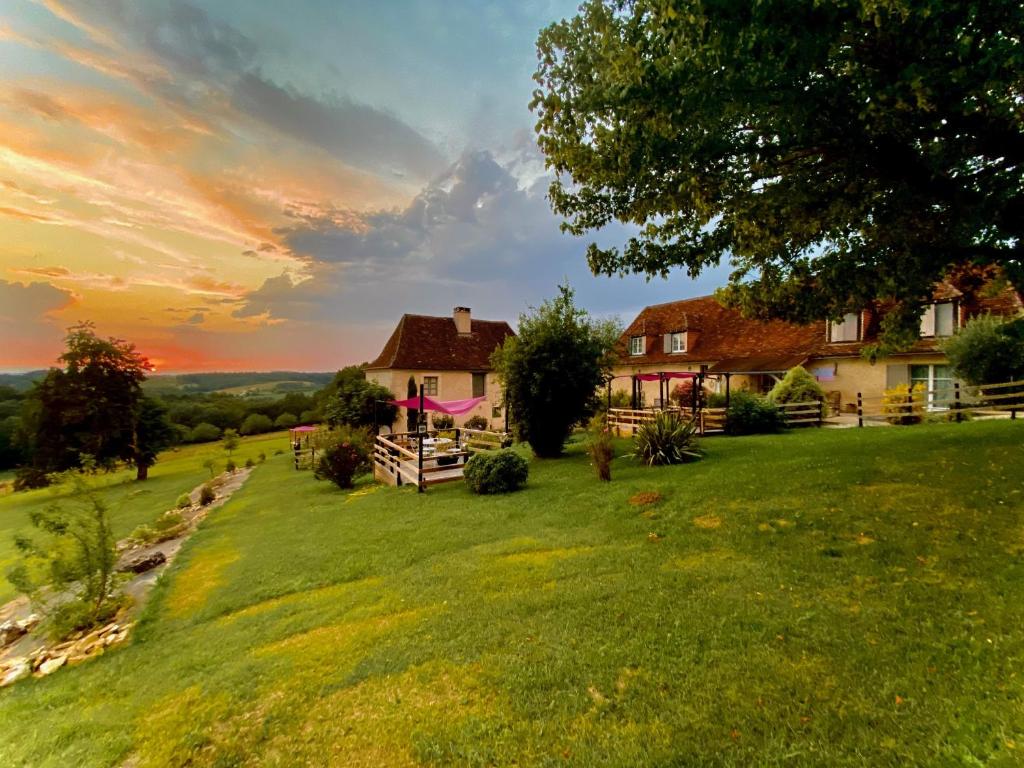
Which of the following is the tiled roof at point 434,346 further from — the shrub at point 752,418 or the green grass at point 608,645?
the green grass at point 608,645

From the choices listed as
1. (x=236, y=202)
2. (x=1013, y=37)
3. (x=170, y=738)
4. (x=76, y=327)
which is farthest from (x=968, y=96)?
(x=76, y=327)

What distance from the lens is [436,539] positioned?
8.26 metres

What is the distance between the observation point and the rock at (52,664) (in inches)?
229

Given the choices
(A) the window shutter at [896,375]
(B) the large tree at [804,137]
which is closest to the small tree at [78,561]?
(B) the large tree at [804,137]

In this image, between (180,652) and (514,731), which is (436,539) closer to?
(180,652)

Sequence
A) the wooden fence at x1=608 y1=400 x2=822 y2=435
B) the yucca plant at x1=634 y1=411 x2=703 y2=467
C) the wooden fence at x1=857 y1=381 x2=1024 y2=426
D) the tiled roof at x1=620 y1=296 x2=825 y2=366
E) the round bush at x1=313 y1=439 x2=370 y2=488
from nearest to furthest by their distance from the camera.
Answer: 1. the yucca plant at x1=634 y1=411 x2=703 y2=467
2. the wooden fence at x1=857 y1=381 x2=1024 y2=426
3. the round bush at x1=313 y1=439 x2=370 y2=488
4. the wooden fence at x1=608 y1=400 x2=822 y2=435
5. the tiled roof at x1=620 y1=296 x2=825 y2=366

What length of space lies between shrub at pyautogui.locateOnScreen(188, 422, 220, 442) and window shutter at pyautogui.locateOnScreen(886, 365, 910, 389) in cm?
5350

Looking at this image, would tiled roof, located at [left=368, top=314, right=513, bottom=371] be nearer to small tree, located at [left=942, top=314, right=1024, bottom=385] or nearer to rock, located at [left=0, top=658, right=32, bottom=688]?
rock, located at [left=0, top=658, right=32, bottom=688]

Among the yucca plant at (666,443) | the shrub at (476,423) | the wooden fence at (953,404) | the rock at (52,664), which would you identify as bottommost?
the rock at (52,664)

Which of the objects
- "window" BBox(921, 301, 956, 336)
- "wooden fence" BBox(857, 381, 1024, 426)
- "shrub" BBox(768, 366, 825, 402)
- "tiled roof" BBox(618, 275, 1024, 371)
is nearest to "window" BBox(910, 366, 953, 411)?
"wooden fence" BBox(857, 381, 1024, 426)

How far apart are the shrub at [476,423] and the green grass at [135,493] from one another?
16286 mm

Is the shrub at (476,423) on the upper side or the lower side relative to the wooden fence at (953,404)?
lower

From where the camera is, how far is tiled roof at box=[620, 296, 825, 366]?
23406mm

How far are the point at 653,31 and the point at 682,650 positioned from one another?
735 centimetres
